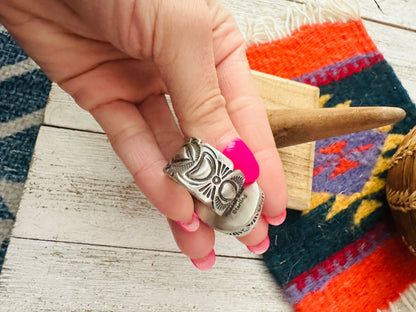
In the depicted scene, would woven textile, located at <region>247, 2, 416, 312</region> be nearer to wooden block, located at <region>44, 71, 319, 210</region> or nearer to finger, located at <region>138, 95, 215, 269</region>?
wooden block, located at <region>44, 71, 319, 210</region>

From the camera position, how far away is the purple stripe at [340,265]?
515mm

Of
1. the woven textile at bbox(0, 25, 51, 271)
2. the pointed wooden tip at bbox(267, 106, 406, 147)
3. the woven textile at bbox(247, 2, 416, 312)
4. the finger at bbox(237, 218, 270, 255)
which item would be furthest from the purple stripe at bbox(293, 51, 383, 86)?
the woven textile at bbox(0, 25, 51, 271)

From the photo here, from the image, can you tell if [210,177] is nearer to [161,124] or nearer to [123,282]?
[161,124]

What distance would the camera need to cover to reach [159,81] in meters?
0.44

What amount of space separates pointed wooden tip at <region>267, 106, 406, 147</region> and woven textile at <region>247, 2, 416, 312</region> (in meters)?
0.12

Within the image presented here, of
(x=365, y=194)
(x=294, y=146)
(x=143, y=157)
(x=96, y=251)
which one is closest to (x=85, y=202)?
(x=96, y=251)

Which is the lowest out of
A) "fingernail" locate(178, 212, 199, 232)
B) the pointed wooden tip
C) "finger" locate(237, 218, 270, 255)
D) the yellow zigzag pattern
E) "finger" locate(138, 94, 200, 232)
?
the yellow zigzag pattern

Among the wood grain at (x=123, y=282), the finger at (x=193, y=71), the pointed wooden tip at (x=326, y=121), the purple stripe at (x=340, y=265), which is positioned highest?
the finger at (x=193, y=71)

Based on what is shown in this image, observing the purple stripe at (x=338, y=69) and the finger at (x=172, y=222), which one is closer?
the finger at (x=172, y=222)

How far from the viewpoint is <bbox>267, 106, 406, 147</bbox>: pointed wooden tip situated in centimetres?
43

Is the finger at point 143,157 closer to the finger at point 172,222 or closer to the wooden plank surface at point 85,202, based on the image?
the finger at point 172,222

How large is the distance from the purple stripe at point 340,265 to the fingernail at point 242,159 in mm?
234

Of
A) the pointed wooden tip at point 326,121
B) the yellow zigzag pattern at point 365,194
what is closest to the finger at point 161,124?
the pointed wooden tip at point 326,121

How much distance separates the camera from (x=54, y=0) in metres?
0.40
